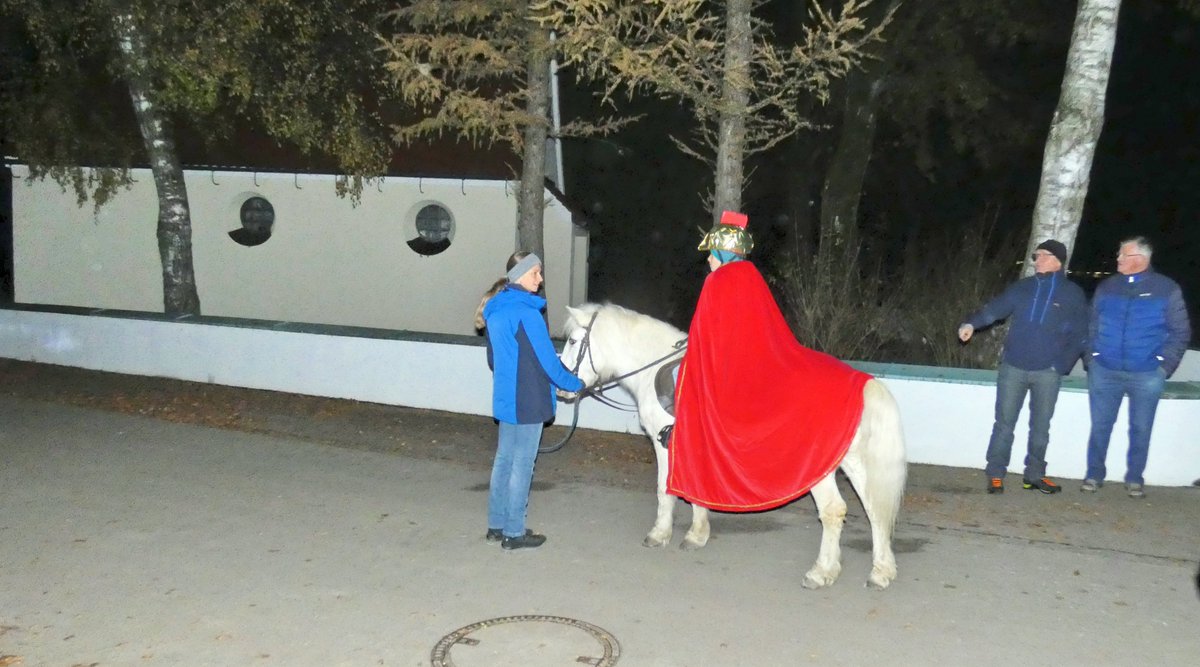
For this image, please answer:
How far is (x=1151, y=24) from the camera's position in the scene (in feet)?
88.7

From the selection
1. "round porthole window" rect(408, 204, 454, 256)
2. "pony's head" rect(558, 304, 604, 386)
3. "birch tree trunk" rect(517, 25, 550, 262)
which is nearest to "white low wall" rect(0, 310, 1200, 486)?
"birch tree trunk" rect(517, 25, 550, 262)

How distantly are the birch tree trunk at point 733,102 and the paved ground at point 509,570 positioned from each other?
2586 mm

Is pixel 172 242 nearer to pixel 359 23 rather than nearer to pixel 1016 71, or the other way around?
pixel 359 23

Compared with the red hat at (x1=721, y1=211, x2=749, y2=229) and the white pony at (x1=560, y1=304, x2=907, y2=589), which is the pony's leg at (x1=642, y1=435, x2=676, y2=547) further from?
the red hat at (x1=721, y1=211, x2=749, y2=229)

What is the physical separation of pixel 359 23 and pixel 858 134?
399 inches

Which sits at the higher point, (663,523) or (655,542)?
(663,523)

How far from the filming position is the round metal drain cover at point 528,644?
485 cm

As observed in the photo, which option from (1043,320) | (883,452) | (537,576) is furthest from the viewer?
(1043,320)

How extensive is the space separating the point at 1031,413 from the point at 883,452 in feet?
8.84

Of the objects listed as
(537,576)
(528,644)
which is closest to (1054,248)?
(537,576)

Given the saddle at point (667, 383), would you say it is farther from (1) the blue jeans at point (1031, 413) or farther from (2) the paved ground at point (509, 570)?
(1) the blue jeans at point (1031, 413)

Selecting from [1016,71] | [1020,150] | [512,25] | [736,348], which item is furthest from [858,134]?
[736,348]

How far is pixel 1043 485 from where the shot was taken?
7.96 meters

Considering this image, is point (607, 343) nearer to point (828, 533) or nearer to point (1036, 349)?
point (828, 533)
